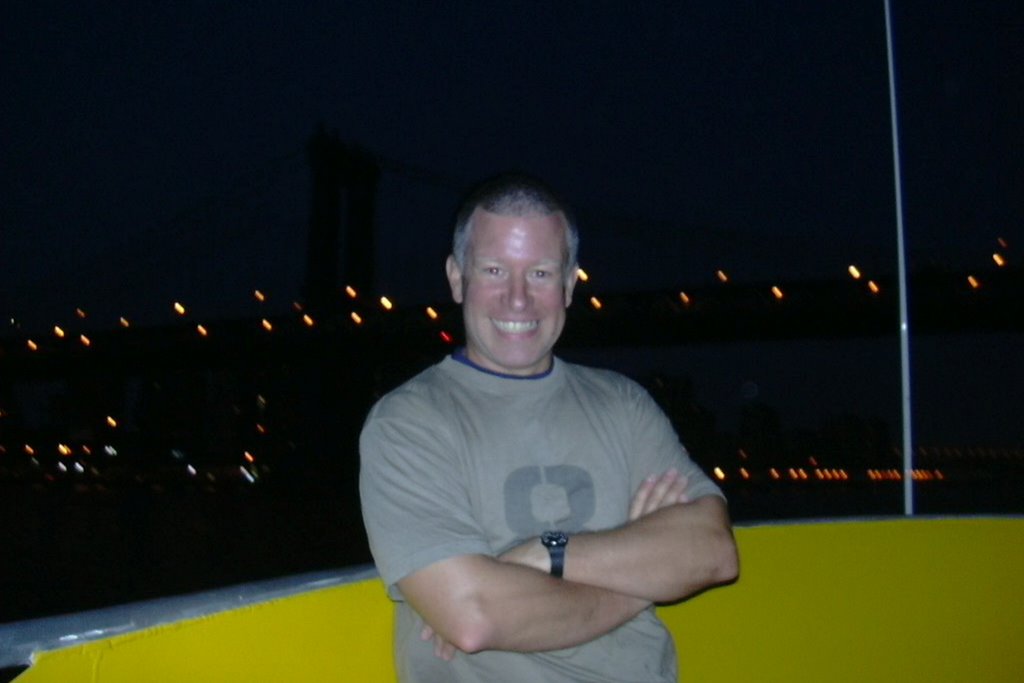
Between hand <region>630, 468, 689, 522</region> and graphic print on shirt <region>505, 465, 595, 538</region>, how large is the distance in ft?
0.33

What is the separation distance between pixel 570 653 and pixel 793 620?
0.95 meters

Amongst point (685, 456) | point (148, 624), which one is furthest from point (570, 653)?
point (148, 624)

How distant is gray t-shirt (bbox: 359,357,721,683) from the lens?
1649mm

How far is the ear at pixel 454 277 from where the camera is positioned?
6.51 feet

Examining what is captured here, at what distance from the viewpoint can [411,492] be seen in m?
1.65

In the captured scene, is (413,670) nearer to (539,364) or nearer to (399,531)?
(399,531)

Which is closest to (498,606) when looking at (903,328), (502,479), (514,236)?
(502,479)

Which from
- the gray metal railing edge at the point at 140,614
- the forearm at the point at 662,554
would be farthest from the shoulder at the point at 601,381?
the gray metal railing edge at the point at 140,614

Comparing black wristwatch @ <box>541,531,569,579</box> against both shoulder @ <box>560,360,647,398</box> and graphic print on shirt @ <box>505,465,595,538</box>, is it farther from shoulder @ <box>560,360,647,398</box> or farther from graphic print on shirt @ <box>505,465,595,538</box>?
shoulder @ <box>560,360,647,398</box>

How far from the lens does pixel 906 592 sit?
8.32 ft

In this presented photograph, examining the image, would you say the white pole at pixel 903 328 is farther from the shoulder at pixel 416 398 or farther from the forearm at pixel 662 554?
the shoulder at pixel 416 398

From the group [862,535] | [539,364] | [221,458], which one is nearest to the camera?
[539,364]

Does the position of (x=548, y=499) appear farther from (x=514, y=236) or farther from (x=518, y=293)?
(x=514, y=236)

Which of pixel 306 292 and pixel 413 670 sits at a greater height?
pixel 306 292
